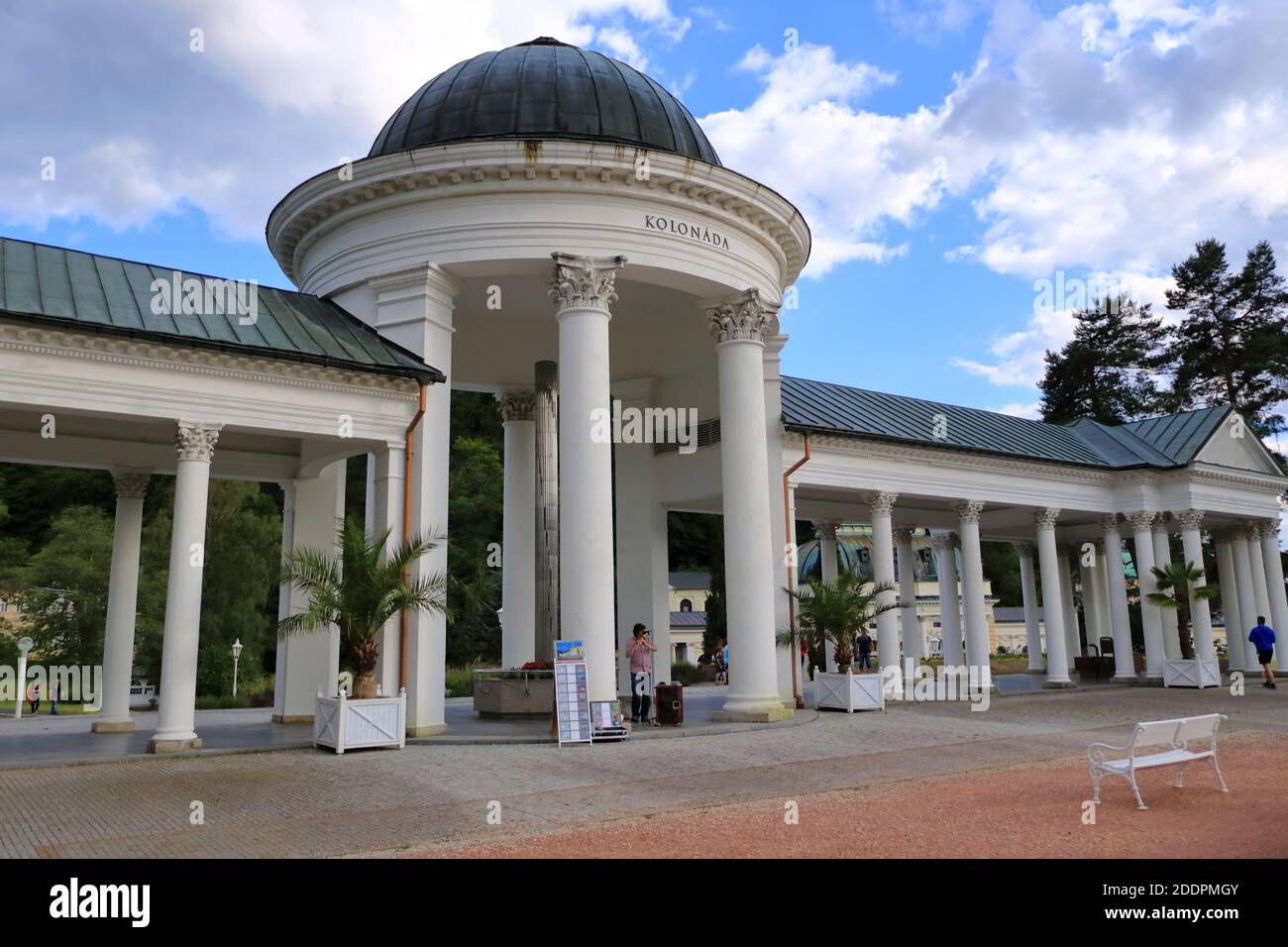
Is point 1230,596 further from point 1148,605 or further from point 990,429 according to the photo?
point 990,429

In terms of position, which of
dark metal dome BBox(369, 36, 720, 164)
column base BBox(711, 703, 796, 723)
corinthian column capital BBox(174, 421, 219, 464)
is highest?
dark metal dome BBox(369, 36, 720, 164)

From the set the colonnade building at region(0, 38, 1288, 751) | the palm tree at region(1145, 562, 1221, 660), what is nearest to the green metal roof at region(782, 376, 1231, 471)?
the colonnade building at region(0, 38, 1288, 751)

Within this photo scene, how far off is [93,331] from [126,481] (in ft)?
18.4

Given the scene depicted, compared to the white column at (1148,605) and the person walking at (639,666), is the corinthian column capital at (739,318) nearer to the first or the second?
the person walking at (639,666)

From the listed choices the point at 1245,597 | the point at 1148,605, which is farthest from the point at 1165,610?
the point at 1245,597

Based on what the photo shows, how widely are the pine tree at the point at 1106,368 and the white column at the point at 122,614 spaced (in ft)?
180

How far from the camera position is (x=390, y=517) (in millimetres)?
17422

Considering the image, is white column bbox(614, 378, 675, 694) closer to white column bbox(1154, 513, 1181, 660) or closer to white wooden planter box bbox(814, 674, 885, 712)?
white wooden planter box bbox(814, 674, 885, 712)

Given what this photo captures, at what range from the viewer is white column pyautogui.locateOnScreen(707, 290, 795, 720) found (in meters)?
19.3

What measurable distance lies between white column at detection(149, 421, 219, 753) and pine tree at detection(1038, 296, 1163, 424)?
5580cm

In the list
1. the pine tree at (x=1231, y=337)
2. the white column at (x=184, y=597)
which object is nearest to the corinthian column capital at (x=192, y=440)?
the white column at (x=184, y=597)

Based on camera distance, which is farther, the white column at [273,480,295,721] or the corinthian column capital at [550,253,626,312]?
the white column at [273,480,295,721]
